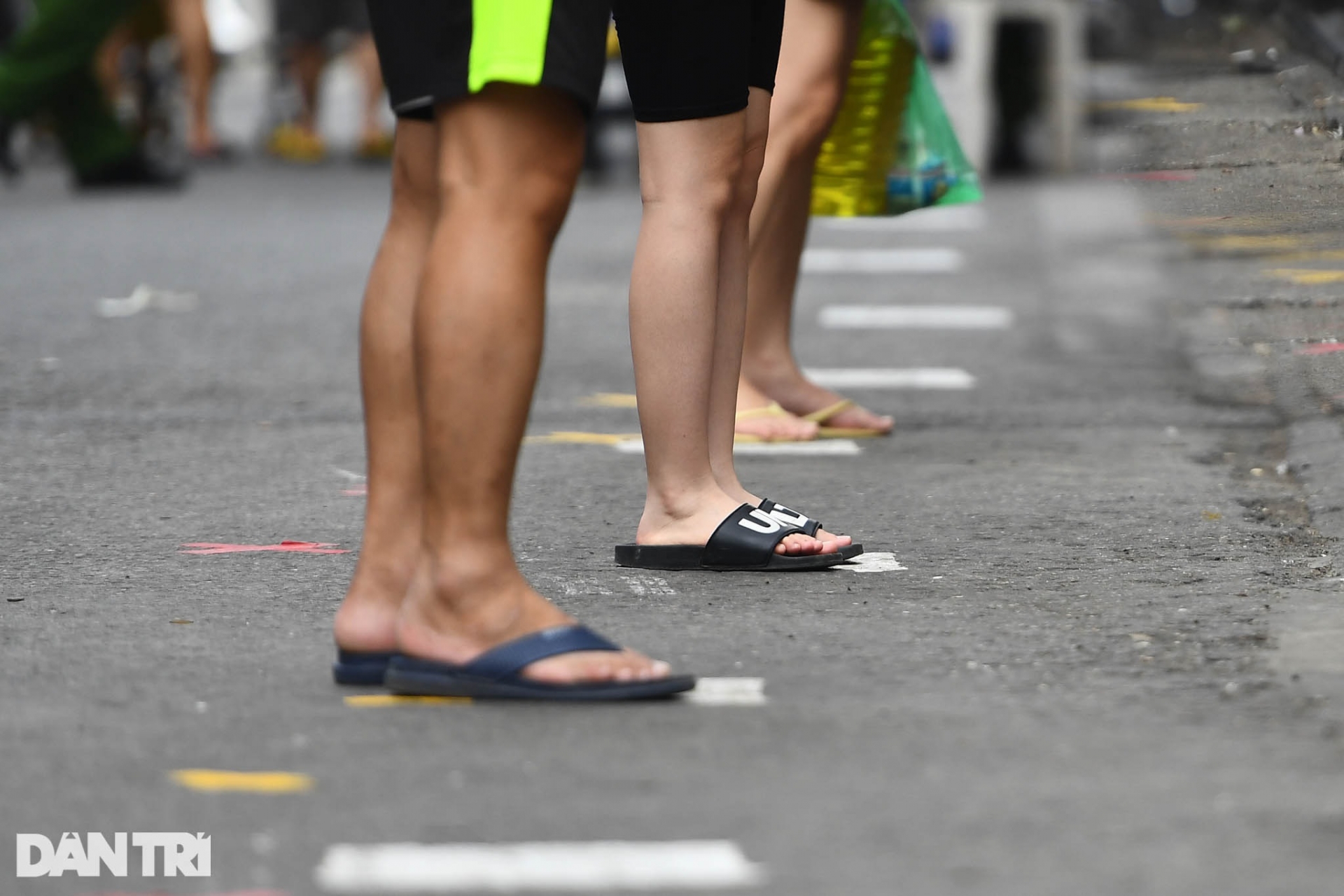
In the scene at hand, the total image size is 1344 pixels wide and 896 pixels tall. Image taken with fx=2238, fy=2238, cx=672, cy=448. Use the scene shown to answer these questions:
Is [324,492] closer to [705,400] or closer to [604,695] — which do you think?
[705,400]

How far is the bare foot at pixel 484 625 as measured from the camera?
2.61 meters

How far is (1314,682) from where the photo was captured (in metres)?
2.68

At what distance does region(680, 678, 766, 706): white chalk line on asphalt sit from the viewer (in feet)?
8.60

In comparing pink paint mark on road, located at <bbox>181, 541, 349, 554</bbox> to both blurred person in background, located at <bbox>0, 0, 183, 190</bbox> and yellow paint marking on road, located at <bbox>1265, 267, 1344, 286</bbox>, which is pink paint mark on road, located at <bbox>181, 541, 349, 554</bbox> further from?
blurred person in background, located at <bbox>0, 0, 183, 190</bbox>

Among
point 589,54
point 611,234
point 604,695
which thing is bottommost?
point 611,234

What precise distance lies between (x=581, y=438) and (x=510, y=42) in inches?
93.3

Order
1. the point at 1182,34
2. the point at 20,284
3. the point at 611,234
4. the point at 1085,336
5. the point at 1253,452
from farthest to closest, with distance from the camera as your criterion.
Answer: the point at 611,234 → the point at 1182,34 → the point at 20,284 → the point at 1085,336 → the point at 1253,452

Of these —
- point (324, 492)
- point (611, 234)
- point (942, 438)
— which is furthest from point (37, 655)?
point (611, 234)

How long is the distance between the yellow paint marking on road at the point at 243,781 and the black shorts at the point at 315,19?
596 inches

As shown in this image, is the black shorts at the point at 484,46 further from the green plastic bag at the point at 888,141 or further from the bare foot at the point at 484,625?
the green plastic bag at the point at 888,141

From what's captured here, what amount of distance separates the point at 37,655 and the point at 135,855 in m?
0.84

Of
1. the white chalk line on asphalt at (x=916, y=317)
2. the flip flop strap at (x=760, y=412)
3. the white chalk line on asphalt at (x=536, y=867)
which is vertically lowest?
the white chalk line on asphalt at (x=916, y=317)

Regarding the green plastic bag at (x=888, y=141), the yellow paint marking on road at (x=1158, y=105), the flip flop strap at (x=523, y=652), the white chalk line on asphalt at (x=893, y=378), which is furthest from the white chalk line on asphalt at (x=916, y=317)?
the flip flop strap at (x=523, y=652)

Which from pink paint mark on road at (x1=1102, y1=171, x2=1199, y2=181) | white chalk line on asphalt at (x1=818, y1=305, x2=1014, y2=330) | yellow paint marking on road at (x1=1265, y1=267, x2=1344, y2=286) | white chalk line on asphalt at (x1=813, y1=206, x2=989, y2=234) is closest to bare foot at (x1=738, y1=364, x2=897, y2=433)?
pink paint mark on road at (x1=1102, y1=171, x2=1199, y2=181)
